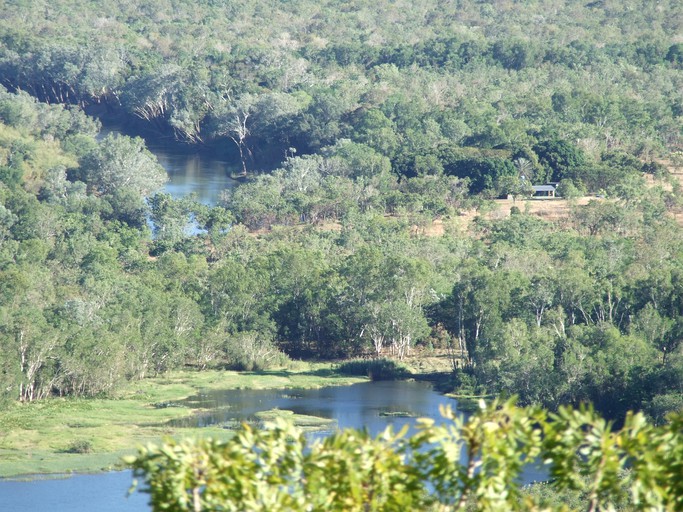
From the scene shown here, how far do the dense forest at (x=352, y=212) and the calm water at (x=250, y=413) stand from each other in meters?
2.22

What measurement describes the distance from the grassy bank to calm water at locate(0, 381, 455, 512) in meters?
0.72

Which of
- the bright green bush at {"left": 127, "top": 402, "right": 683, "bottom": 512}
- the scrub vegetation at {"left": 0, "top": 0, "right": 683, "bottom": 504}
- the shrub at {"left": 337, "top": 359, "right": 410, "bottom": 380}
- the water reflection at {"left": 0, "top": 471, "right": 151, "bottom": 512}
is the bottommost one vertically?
the water reflection at {"left": 0, "top": 471, "right": 151, "bottom": 512}

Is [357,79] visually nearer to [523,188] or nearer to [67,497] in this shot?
[523,188]

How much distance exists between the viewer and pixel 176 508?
11164 mm

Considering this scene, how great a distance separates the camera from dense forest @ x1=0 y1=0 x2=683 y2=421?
131 ft

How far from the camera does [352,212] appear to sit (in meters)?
57.3

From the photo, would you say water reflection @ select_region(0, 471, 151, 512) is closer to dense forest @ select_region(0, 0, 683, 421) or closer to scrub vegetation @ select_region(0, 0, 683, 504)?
scrub vegetation @ select_region(0, 0, 683, 504)

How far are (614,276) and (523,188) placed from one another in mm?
19106

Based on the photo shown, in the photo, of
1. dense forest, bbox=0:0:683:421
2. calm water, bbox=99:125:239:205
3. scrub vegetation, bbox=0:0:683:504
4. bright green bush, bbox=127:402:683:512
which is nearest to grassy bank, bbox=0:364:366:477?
scrub vegetation, bbox=0:0:683:504

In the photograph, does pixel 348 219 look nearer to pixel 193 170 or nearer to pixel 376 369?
pixel 376 369

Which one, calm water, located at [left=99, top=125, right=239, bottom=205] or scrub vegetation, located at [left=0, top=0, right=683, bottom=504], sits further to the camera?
calm water, located at [left=99, top=125, right=239, bottom=205]

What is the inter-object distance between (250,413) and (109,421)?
418cm

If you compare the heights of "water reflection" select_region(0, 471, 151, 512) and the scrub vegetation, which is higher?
the scrub vegetation

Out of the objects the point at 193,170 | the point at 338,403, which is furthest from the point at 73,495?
the point at 193,170
